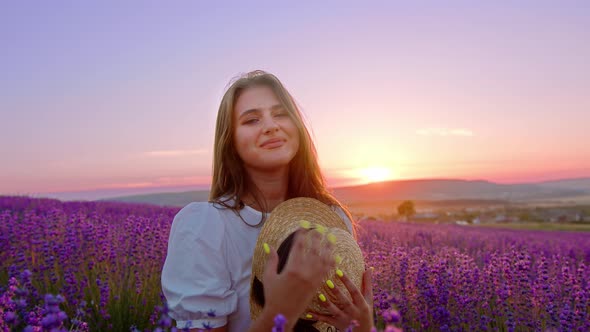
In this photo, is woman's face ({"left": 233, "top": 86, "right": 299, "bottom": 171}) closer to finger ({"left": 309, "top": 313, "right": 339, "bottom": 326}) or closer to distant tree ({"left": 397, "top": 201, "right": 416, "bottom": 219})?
finger ({"left": 309, "top": 313, "right": 339, "bottom": 326})

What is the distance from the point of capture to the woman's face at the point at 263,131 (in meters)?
2.51

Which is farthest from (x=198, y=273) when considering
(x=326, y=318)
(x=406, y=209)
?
(x=406, y=209)

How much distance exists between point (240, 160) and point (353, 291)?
3.73 ft

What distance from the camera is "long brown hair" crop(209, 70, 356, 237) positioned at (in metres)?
2.63

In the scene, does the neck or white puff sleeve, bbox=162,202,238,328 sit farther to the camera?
the neck

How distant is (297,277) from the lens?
1.57 m

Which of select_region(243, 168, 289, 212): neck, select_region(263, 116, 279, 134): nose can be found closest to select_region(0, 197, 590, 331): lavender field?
select_region(243, 168, 289, 212): neck

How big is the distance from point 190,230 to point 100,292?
2048 millimetres

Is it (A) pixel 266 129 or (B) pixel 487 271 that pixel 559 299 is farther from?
(A) pixel 266 129

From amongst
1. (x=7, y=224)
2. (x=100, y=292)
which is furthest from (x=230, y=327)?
(x=7, y=224)

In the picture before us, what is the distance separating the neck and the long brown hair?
0.02m

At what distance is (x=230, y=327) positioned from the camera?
233cm

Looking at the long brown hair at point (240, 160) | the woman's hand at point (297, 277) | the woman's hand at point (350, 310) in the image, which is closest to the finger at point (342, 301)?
the woman's hand at point (350, 310)

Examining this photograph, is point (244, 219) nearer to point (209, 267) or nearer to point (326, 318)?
point (209, 267)
